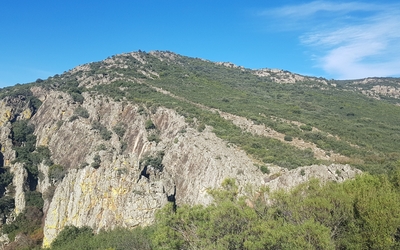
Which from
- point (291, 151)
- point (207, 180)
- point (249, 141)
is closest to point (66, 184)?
point (207, 180)

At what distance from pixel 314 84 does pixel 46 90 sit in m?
102

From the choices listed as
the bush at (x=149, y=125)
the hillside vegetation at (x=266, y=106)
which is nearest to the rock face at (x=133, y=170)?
the bush at (x=149, y=125)

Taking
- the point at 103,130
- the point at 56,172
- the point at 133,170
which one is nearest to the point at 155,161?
the point at 133,170

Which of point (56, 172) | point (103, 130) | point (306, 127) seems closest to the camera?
point (56, 172)

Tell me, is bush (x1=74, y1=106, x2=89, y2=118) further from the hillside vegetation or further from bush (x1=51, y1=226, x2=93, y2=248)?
bush (x1=51, y1=226, x2=93, y2=248)

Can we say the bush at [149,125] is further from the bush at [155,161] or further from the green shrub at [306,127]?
the green shrub at [306,127]

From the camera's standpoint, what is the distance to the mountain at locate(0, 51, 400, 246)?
41.5 m

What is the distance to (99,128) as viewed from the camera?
214ft

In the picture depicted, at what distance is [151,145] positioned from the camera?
55.1 m

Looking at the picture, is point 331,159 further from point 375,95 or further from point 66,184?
point 375,95

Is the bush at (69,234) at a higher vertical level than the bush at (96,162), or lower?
lower

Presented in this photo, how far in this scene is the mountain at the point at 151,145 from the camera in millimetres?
41500

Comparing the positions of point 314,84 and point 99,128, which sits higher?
point 314,84

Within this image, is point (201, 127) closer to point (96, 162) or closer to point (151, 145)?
point (151, 145)
